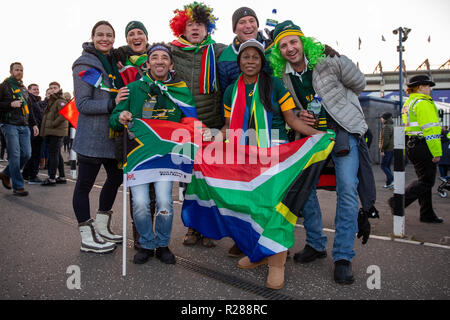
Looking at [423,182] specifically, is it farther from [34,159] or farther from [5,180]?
[34,159]

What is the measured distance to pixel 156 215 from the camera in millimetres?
3395

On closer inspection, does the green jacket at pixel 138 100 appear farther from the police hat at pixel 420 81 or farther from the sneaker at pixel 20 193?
the sneaker at pixel 20 193

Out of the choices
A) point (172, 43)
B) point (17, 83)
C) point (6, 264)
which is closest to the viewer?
point (6, 264)


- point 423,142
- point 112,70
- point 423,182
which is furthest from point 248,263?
point 423,142

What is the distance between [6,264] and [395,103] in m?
20.3

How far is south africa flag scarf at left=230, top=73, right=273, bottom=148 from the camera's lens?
10.6 ft

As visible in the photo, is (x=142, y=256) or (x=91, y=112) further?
(x=91, y=112)

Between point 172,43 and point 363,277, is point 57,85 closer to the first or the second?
point 172,43

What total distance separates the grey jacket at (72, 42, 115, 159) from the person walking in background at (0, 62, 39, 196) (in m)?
3.93

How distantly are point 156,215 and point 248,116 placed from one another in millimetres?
1302

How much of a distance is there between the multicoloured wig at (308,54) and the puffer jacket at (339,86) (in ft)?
0.20

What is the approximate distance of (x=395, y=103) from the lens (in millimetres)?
19438

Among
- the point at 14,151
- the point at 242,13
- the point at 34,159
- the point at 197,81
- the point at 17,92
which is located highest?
the point at 242,13
